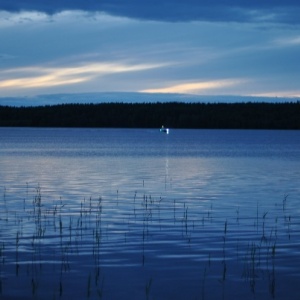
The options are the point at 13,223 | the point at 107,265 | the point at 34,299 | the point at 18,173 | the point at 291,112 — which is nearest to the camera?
the point at 34,299

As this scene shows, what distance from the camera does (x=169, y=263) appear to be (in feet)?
47.2

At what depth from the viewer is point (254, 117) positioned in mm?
198125

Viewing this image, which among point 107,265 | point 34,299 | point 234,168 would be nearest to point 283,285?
point 107,265

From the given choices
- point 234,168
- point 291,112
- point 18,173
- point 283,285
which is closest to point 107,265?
point 283,285

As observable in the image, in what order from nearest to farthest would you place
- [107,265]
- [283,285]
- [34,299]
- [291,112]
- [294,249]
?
[34,299] → [283,285] → [107,265] → [294,249] → [291,112]

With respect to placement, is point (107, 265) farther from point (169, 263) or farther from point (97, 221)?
point (97, 221)

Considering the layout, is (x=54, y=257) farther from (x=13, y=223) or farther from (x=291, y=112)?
(x=291, y=112)

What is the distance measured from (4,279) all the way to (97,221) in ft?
21.8

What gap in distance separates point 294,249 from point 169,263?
3.05 m

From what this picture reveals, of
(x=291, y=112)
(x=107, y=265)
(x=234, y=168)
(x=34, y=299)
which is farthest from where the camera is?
(x=291, y=112)

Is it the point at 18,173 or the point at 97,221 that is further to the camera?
the point at 18,173

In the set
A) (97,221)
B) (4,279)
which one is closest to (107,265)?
(4,279)

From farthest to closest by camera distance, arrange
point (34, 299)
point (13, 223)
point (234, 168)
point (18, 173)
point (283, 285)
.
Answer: point (234, 168)
point (18, 173)
point (13, 223)
point (283, 285)
point (34, 299)

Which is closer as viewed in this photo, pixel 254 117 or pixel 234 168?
pixel 234 168
